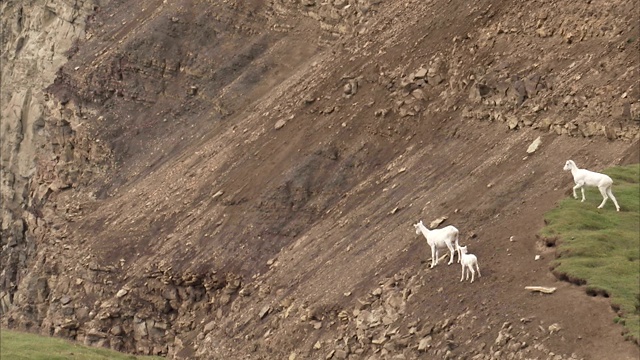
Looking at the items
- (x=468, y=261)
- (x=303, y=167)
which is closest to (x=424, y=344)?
(x=468, y=261)

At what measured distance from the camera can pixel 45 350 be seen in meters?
42.0

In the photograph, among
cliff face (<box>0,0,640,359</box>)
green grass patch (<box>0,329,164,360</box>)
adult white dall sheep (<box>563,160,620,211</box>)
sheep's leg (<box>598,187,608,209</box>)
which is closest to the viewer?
adult white dall sheep (<box>563,160,620,211</box>)

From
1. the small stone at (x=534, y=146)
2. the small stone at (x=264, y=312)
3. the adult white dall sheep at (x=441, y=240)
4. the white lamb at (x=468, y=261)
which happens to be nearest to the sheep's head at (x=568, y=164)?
the adult white dall sheep at (x=441, y=240)

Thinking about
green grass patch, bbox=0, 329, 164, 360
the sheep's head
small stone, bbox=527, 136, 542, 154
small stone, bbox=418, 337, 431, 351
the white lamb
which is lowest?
small stone, bbox=527, 136, 542, 154

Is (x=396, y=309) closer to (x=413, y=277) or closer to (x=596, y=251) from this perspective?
(x=413, y=277)

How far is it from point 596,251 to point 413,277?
20.2 feet

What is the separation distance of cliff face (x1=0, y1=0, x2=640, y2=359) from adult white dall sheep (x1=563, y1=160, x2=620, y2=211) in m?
1.34

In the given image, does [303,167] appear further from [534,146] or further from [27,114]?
[27,114]

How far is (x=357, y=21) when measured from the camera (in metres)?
58.5

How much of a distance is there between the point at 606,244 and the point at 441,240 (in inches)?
198

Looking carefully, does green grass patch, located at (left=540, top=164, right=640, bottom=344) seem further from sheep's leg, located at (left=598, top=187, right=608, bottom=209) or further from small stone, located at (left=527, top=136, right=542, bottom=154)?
small stone, located at (left=527, top=136, right=542, bottom=154)

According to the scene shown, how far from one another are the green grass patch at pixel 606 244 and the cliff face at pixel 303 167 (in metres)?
0.58

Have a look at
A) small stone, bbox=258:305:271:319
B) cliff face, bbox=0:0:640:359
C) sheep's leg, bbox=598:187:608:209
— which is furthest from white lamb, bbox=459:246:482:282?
small stone, bbox=258:305:271:319

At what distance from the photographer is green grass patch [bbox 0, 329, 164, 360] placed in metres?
40.5
